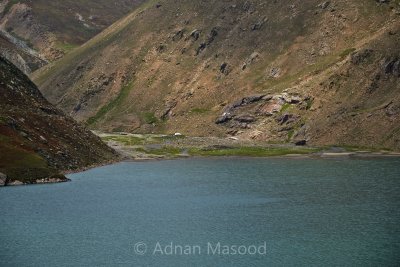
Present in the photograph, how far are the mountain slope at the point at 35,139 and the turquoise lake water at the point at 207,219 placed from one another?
6808 millimetres

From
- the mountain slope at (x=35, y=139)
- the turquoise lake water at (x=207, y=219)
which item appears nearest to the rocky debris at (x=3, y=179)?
the mountain slope at (x=35, y=139)

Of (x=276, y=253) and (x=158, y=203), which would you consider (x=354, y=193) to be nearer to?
(x=158, y=203)

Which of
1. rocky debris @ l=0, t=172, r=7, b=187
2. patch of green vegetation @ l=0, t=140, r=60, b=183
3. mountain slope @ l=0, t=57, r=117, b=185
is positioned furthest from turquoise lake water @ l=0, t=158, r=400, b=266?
mountain slope @ l=0, t=57, r=117, b=185

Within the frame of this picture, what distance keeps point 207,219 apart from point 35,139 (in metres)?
71.4

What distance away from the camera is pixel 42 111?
173 meters

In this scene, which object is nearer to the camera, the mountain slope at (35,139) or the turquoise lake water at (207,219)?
the turquoise lake water at (207,219)

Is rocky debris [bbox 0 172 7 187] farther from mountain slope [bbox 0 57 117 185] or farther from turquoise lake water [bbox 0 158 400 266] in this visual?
turquoise lake water [bbox 0 158 400 266]

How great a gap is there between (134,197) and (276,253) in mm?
51754

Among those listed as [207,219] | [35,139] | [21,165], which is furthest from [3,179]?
[207,219]

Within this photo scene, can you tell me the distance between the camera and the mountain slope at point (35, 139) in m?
133

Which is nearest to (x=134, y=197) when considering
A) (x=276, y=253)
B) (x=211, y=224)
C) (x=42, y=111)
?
(x=211, y=224)

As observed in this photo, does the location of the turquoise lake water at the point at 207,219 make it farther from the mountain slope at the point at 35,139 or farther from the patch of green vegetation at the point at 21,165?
the mountain slope at the point at 35,139

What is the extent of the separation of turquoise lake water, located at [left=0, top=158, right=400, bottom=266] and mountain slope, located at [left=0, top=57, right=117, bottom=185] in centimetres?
681

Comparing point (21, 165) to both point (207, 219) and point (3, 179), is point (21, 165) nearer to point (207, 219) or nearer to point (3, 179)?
point (3, 179)
